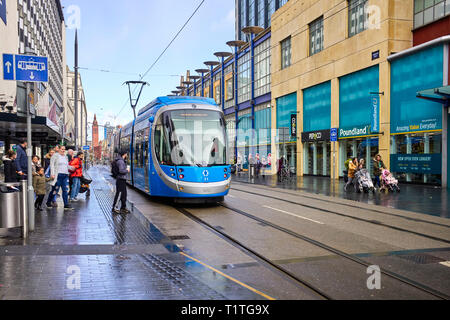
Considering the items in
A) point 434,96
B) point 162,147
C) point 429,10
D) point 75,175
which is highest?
point 429,10

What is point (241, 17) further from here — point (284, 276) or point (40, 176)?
point (284, 276)

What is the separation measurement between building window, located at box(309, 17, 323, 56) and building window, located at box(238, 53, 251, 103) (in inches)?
499

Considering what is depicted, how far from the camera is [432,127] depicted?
65.9ft

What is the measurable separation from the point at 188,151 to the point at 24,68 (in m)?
4.84

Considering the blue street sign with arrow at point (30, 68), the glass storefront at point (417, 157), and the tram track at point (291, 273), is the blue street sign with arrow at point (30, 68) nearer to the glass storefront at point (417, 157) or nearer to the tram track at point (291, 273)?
the tram track at point (291, 273)

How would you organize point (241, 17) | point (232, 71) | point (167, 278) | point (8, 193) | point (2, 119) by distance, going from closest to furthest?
point (167, 278), point (8, 193), point (2, 119), point (232, 71), point (241, 17)

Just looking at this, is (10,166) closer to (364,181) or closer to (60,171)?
(60,171)

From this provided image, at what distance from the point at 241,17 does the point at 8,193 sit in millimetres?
66814

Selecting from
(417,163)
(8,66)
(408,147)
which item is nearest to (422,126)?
(408,147)

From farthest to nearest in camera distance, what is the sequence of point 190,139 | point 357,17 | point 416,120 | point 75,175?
point 357,17 → point 416,120 → point 75,175 → point 190,139

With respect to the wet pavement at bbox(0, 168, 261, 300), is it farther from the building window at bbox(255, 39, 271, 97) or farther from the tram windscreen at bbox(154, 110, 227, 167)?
the building window at bbox(255, 39, 271, 97)

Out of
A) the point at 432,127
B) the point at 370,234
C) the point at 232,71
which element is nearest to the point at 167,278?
the point at 370,234

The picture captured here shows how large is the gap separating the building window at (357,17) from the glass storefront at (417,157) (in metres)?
7.37

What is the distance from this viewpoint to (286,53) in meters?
35.2
